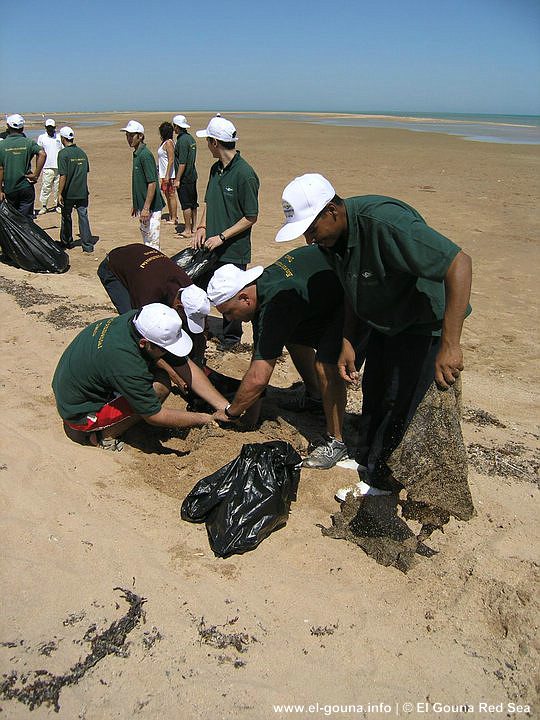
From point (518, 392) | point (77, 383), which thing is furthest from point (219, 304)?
point (518, 392)

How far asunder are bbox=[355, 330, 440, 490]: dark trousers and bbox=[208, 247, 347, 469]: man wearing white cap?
0.19 meters

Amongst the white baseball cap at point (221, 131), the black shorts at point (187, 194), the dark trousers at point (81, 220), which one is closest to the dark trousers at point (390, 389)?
the white baseball cap at point (221, 131)

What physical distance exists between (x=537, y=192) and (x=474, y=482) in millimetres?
11691

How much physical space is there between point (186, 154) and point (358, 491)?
6.59 metres

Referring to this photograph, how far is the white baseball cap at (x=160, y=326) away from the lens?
3027 mm

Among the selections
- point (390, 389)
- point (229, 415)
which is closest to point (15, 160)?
point (229, 415)

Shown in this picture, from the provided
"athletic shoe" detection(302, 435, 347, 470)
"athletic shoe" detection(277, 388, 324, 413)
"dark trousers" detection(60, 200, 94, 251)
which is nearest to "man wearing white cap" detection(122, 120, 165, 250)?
"dark trousers" detection(60, 200, 94, 251)

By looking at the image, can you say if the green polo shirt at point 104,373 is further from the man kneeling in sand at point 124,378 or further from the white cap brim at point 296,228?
the white cap brim at point 296,228

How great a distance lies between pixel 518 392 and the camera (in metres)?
4.46

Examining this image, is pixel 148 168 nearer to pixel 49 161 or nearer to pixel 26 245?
pixel 26 245

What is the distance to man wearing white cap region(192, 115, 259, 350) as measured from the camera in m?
4.62

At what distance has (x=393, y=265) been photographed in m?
2.58

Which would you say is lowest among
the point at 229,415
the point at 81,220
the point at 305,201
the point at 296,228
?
the point at 229,415

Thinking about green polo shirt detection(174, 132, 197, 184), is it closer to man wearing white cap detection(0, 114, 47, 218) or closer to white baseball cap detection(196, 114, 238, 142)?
man wearing white cap detection(0, 114, 47, 218)
